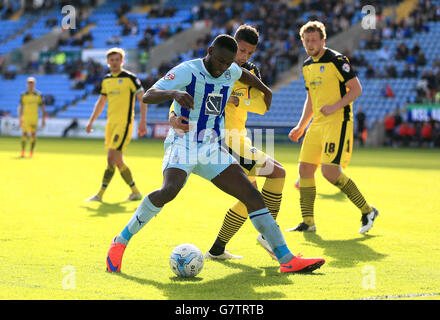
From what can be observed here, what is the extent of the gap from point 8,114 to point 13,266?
119 feet

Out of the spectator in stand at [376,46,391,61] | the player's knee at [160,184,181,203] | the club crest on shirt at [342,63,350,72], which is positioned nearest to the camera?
the player's knee at [160,184,181,203]

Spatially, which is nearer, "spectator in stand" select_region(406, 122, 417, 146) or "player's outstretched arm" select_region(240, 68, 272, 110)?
"player's outstretched arm" select_region(240, 68, 272, 110)

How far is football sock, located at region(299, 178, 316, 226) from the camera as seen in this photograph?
24.9ft

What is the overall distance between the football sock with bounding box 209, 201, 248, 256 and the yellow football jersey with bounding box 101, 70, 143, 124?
188 inches

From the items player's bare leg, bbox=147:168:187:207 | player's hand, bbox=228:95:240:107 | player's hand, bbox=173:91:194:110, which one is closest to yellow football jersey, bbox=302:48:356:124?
player's hand, bbox=228:95:240:107

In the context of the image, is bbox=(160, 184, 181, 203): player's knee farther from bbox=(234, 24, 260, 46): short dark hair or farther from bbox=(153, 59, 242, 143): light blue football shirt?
bbox=(234, 24, 260, 46): short dark hair

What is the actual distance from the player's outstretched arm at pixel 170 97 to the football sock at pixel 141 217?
2.74 ft

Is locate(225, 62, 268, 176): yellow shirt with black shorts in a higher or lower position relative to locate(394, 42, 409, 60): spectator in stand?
lower

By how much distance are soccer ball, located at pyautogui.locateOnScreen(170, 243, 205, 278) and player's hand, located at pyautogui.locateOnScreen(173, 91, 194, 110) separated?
1227 mm

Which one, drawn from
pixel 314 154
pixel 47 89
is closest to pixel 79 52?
pixel 47 89

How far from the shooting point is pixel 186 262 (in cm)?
503

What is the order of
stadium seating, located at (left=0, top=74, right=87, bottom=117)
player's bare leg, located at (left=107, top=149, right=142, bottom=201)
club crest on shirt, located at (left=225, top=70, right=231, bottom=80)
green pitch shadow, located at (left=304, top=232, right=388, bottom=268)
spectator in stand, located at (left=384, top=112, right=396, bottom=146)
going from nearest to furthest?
club crest on shirt, located at (left=225, top=70, right=231, bottom=80) → green pitch shadow, located at (left=304, top=232, right=388, bottom=268) → player's bare leg, located at (left=107, top=149, right=142, bottom=201) → spectator in stand, located at (left=384, top=112, right=396, bottom=146) → stadium seating, located at (left=0, top=74, right=87, bottom=117)

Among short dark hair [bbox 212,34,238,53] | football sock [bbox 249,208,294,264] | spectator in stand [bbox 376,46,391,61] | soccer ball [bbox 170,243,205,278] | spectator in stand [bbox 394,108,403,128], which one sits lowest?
spectator in stand [bbox 394,108,403,128]
